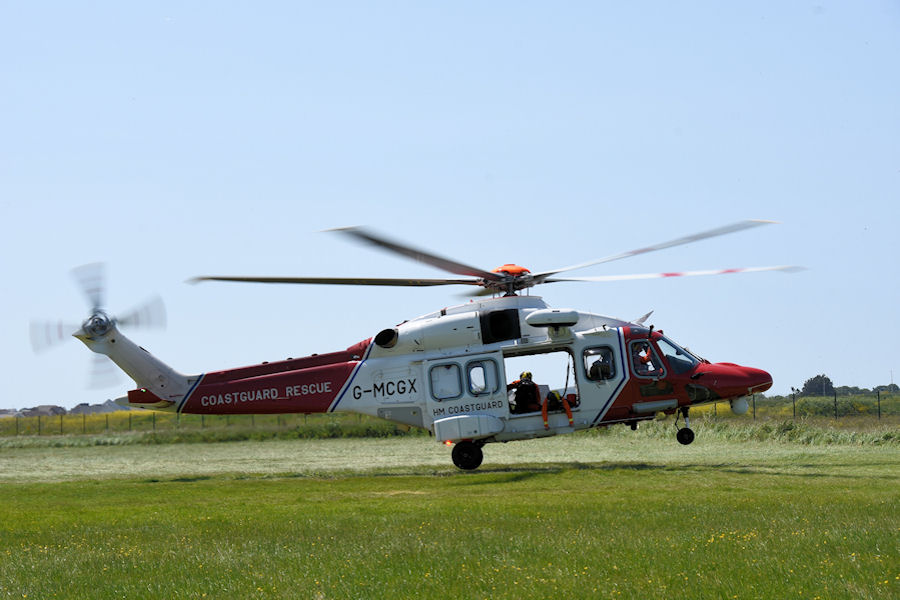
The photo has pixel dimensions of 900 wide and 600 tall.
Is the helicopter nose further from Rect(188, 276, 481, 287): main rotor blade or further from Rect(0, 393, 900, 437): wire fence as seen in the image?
Rect(0, 393, 900, 437): wire fence

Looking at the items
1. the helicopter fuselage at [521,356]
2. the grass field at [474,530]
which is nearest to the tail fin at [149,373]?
the grass field at [474,530]

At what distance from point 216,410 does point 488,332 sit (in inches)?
267

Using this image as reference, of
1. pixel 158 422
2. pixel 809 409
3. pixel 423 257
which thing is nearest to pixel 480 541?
pixel 423 257

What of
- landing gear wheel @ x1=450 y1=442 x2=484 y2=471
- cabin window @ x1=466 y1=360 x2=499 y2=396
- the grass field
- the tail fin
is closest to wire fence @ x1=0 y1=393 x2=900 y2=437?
the tail fin

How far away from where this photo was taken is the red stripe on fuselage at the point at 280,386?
77.0 feet

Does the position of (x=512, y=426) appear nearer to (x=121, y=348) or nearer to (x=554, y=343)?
(x=554, y=343)

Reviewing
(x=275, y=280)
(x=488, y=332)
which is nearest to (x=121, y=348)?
(x=275, y=280)

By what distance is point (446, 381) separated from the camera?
74.7ft

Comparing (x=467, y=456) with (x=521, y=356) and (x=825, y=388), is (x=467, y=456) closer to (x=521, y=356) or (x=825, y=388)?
(x=521, y=356)

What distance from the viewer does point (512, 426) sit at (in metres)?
22.6

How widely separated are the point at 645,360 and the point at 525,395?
2.76m

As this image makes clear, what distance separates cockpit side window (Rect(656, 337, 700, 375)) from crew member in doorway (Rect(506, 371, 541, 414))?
2927 mm

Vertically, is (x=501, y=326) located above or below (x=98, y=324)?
below

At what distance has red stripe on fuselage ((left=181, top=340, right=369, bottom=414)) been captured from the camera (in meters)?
23.5
